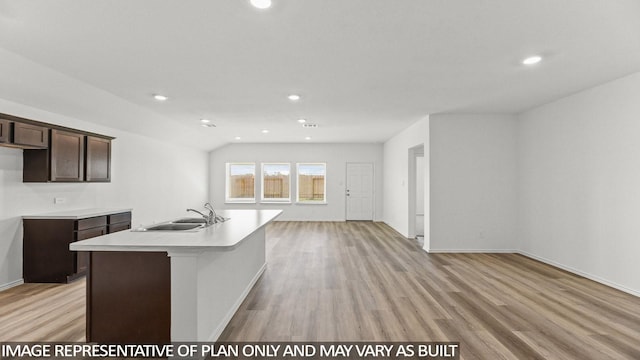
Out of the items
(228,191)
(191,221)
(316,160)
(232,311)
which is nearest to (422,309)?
(232,311)

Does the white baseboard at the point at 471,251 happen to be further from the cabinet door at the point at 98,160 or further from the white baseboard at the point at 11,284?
the white baseboard at the point at 11,284

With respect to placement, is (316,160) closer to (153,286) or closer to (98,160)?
(98,160)

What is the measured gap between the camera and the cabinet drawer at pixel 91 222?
146 inches

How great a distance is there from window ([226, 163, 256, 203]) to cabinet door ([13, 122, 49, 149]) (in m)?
5.92

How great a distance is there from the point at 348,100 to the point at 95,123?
407 centimetres

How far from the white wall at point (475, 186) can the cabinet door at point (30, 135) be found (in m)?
5.71

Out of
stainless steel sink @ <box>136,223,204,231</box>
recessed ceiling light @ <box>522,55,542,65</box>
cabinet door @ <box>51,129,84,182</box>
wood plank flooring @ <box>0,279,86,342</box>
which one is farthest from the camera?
cabinet door @ <box>51,129,84,182</box>

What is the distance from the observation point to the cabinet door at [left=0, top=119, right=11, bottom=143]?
3125 millimetres

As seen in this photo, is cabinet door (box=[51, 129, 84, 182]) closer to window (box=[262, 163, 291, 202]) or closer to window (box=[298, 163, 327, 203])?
window (box=[262, 163, 291, 202])

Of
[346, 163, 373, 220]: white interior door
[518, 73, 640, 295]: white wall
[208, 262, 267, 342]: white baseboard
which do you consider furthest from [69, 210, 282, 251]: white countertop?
[346, 163, 373, 220]: white interior door

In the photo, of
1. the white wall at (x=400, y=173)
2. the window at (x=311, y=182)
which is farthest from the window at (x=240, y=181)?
the white wall at (x=400, y=173)

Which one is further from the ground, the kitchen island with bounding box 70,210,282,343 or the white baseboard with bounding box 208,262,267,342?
the kitchen island with bounding box 70,210,282,343

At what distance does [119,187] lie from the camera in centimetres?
531

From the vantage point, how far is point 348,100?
14.4ft
